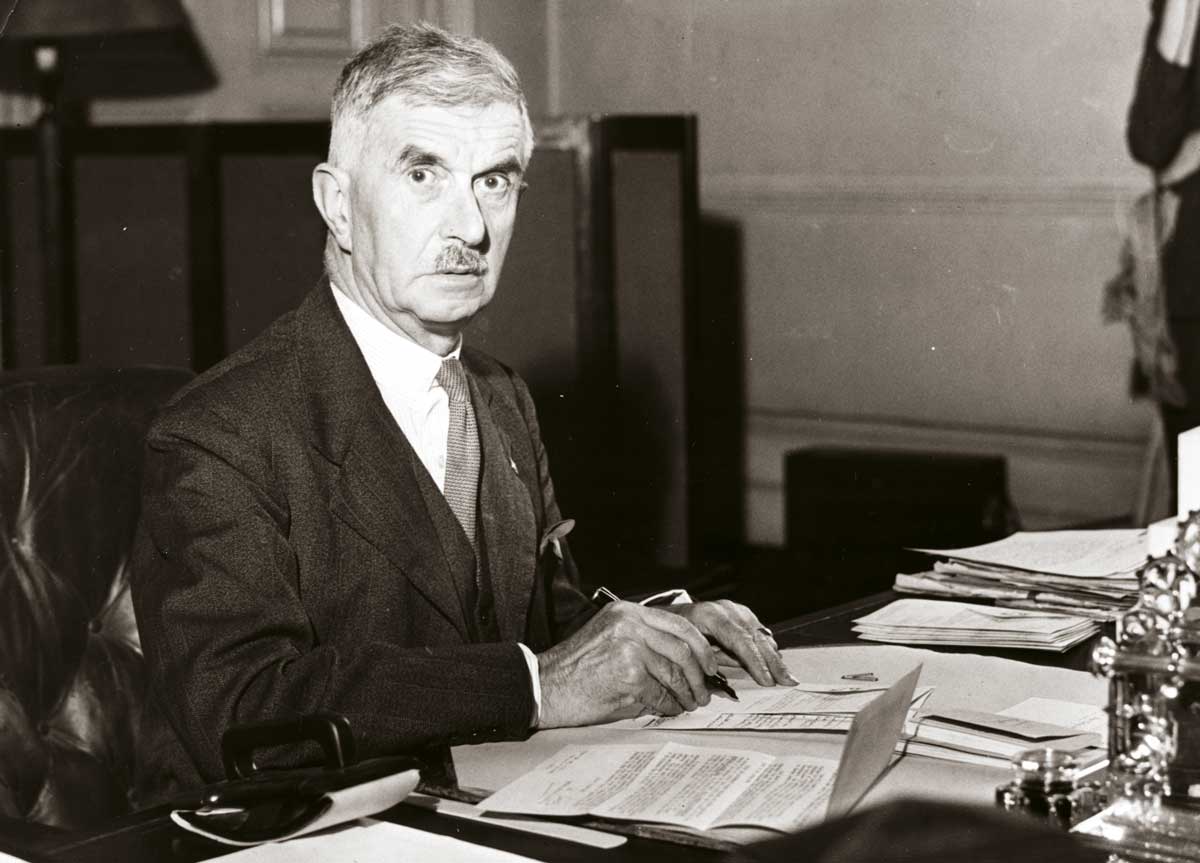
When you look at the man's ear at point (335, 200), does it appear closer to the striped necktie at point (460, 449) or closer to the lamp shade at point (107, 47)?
the striped necktie at point (460, 449)

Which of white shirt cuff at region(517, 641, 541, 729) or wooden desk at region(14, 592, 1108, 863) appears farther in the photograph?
white shirt cuff at region(517, 641, 541, 729)

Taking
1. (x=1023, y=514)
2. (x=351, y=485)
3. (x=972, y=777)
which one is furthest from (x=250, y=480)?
(x=1023, y=514)

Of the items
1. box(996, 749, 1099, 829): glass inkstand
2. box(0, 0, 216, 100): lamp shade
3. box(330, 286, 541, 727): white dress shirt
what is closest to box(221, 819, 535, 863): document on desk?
box(996, 749, 1099, 829): glass inkstand

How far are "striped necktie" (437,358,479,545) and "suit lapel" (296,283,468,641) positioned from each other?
98mm

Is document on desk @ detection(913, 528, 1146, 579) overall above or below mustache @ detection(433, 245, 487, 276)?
below

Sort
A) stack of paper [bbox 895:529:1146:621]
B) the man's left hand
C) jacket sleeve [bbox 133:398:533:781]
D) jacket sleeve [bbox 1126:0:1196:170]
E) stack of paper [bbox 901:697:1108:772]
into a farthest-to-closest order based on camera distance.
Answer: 1. jacket sleeve [bbox 1126:0:1196:170]
2. stack of paper [bbox 895:529:1146:621]
3. the man's left hand
4. jacket sleeve [bbox 133:398:533:781]
5. stack of paper [bbox 901:697:1108:772]

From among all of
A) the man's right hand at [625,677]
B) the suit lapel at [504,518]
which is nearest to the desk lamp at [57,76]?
the suit lapel at [504,518]

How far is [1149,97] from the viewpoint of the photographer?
13.2 feet

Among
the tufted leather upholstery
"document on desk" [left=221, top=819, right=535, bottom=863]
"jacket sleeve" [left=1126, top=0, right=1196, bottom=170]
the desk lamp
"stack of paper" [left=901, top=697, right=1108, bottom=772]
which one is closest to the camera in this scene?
"document on desk" [left=221, top=819, right=535, bottom=863]

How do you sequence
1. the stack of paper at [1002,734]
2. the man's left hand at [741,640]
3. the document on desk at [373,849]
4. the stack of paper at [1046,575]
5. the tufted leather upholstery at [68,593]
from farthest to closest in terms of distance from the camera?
the stack of paper at [1046,575] → the tufted leather upholstery at [68,593] → the man's left hand at [741,640] → the stack of paper at [1002,734] → the document on desk at [373,849]

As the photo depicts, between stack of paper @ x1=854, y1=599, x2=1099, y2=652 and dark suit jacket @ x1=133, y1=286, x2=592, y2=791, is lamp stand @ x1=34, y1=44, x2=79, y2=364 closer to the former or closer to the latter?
dark suit jacket @ x1=133, y1=286, x2=592, y2=791

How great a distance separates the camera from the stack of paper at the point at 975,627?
1.58m

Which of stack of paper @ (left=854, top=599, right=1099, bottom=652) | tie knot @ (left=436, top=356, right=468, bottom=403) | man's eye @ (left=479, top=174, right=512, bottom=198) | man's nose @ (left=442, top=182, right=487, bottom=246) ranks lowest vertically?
stack of paper @ (left=854, top=599, right=1099, bottom=652)

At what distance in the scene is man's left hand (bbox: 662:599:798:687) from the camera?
140 cm
